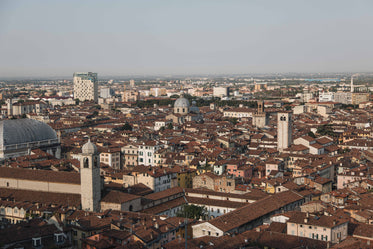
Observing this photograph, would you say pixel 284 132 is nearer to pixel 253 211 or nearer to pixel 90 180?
pixel 253 211

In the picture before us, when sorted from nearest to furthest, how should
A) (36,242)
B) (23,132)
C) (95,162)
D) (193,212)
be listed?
(36,242), (193,212), (95,162), (23,132)

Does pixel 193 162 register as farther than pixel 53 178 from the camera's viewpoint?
Yes

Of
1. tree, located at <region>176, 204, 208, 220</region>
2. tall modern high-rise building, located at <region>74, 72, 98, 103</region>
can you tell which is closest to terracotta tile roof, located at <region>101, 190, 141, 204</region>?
tree, located at <region>176, 204, 208, 220</region>

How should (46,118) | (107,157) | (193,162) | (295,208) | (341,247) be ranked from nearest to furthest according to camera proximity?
(341,247), (295,208), (193,162), (107,157), (46,118)

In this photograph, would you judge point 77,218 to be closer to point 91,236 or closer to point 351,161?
point 91,236

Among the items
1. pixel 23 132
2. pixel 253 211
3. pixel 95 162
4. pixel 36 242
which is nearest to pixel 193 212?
pixel 253 211

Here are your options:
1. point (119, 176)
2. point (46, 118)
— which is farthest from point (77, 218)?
point (46, 118)
